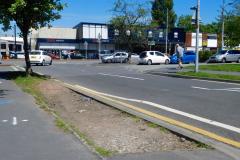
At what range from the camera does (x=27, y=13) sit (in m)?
21.2

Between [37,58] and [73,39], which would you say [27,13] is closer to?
[37,58]

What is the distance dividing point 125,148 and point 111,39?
8466cm

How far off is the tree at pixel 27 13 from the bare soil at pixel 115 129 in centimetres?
793

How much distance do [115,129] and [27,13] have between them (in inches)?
534

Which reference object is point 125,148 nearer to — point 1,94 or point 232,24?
point 1,94

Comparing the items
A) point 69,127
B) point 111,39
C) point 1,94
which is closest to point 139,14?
point 111,39

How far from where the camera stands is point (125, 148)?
719 cm

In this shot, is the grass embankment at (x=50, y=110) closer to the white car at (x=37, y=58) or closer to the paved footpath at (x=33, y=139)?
the paved footpath at (x=33, y=139)

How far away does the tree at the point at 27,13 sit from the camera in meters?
20.2

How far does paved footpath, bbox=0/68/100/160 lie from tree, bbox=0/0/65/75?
30.4 feet

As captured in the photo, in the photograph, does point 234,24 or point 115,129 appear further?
point 234,24

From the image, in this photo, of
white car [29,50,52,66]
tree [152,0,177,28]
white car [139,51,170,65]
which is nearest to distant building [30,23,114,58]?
tree [152,0,177,28]

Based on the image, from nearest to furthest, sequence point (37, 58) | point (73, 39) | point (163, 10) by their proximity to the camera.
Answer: point (37, 58), point (73, 39), point (163, 10)

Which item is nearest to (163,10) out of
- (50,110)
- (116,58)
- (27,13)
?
(116,58)
